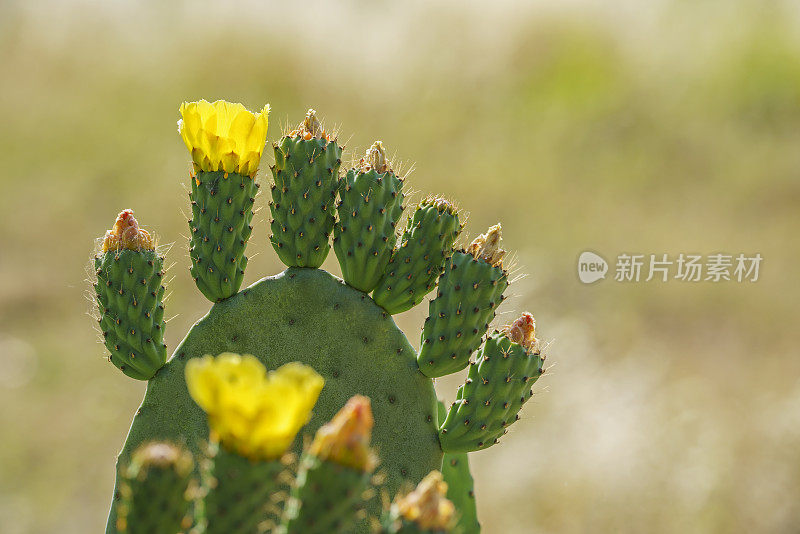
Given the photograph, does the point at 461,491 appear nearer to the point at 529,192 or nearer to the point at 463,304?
the point at 463,304

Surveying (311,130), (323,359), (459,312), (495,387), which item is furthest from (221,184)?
(495,387)

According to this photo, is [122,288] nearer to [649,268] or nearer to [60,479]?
[60,479]

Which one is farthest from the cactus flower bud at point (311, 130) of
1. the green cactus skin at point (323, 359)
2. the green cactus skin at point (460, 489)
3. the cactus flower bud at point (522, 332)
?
the green cactus skin at point (460, 489)

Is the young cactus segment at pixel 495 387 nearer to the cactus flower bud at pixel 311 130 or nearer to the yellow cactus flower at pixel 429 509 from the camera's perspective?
the cactus flower bud at pixel 311 130

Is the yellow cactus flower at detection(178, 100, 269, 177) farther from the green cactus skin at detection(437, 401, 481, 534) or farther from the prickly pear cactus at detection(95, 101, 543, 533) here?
the green cactus skin at detection(437, 401, 481, 534)

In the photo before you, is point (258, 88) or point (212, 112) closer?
point (212, 112)

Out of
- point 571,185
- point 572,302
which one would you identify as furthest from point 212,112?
point 571,185

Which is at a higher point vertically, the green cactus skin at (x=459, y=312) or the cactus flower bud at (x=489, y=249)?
the cactus flower bud at (x=489, y=249)
